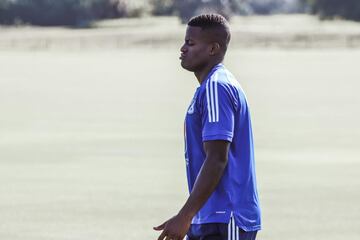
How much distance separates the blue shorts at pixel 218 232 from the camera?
5316 mm

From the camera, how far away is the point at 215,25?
5402 mm

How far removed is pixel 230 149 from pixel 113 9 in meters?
135

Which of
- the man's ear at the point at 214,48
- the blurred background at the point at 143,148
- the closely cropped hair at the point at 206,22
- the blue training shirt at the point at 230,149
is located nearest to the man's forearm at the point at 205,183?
the blue training shirt at the point at 230,149

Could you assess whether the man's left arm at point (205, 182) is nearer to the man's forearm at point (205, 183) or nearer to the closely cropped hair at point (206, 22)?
the man's forearm at point (205, 183)

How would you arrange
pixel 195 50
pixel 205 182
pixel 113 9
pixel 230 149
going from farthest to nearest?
pixel 113 9
pixel 195 50
pixel 230 149
pixel 205 182

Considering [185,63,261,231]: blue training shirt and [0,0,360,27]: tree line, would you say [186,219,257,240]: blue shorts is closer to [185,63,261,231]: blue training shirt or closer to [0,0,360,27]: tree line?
[185,63,261,231]: blue training shirt

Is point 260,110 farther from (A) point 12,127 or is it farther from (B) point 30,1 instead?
(B) point 30,1

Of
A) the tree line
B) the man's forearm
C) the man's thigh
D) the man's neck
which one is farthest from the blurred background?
the tree line

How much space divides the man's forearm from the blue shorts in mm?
191

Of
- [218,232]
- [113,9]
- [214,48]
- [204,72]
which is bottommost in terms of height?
[113,9]

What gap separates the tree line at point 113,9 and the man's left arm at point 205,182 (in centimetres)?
9757

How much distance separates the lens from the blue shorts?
17.4ft

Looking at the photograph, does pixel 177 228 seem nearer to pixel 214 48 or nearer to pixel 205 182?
pixel 205 182

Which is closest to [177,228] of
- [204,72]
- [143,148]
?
[204,72]
